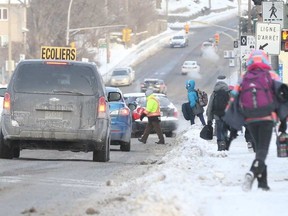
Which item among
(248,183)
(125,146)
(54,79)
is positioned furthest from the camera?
(125,146)

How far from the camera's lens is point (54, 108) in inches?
628

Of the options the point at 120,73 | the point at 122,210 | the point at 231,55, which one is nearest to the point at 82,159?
the point at 122,210

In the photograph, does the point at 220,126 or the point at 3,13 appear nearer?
the point at 220,126

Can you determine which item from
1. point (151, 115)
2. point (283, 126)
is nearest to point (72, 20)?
point (151, 115)

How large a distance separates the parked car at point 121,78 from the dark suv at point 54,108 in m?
58.9

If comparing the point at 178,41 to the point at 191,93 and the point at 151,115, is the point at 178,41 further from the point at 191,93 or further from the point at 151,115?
the point at 151,115

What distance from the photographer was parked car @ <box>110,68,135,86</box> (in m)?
75.1

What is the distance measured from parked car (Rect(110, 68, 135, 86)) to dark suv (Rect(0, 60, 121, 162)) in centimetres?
5887

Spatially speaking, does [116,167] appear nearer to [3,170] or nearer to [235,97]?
[3,170]

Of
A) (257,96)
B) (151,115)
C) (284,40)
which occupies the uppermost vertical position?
(257,96)

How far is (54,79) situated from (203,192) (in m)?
6.60

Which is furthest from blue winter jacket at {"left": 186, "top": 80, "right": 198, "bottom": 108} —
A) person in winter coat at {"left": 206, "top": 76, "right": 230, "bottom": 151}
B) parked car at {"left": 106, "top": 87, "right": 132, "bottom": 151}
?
person in winter coat at {"left": 206, "top": 76, "right": 230, "bottom": 151}

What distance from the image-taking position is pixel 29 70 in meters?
16.2

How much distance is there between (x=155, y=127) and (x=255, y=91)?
14258mm
